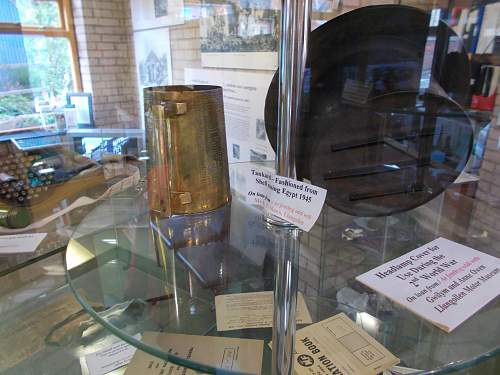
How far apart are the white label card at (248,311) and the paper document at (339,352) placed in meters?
0.03

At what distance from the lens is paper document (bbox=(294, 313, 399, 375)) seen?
1.37ft

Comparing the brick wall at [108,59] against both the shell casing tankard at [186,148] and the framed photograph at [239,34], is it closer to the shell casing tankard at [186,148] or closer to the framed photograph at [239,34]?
the framed photograph at [239,34]

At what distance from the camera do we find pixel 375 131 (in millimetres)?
622

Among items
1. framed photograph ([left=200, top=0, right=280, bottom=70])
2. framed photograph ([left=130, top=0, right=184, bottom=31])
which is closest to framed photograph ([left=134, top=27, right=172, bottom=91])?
framed photograph ([left=130, top=0, right=184, bottom=31])

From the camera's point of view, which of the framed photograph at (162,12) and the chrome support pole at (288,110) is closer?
the chrome support pole at (288,110)

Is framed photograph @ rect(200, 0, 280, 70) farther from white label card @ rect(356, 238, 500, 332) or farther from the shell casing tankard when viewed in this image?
white label card @ rect(356, 238, 500, 332)

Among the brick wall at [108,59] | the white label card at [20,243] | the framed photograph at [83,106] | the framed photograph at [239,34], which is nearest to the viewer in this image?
the white label card at [20,243]

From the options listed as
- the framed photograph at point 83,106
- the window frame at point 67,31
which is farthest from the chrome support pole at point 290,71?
the window frame at point 67,31

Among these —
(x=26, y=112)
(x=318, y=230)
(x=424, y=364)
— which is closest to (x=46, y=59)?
(x=26, y=112)

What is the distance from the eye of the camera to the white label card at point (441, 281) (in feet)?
1.46

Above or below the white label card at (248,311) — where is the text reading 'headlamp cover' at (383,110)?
above

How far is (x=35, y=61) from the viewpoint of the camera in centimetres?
167

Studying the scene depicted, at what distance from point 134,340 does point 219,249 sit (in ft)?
0.78

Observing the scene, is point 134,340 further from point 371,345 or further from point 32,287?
point 32,287
